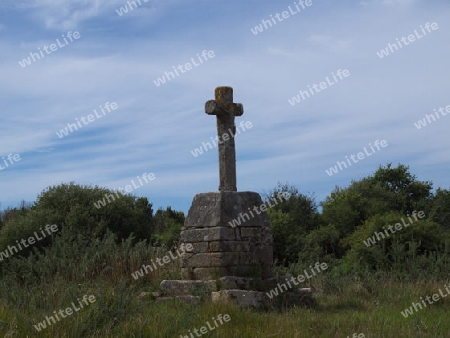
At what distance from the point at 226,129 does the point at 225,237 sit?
2.36 m

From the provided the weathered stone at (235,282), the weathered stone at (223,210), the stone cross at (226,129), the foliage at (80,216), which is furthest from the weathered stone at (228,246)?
the foliage at (80,216)

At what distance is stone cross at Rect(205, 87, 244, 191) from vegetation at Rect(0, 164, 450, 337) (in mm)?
2245

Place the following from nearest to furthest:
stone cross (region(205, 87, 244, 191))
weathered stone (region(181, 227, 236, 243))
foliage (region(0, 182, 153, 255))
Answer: weathered stone (region(181, 227, 236, 243)) → stone cross (region(205, 87, 244, 191)) → foliage (region(0, 182, 153, 255))

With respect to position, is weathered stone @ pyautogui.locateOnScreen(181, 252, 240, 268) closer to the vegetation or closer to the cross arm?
the vegetation

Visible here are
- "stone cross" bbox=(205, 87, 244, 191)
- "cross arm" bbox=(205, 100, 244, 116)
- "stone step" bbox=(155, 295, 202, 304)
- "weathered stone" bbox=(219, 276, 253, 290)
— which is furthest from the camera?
"cross arm" bbox=(205, 100, 244, 116)

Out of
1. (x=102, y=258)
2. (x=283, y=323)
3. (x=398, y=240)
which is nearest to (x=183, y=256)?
(x=102, y=258)

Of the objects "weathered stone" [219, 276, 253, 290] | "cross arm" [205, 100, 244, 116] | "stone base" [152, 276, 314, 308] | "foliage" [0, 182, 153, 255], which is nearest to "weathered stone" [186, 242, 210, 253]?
"stone base" [152, 276, 314, 308]

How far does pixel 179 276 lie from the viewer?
1232cm

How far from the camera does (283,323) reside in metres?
8.68

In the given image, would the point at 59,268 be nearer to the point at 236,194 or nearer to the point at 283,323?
the point at 236,194

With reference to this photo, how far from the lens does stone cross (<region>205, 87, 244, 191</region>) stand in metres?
12.2

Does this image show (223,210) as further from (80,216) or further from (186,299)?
(80,216)

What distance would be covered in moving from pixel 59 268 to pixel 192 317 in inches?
209

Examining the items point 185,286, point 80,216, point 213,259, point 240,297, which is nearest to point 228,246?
point 213,259
